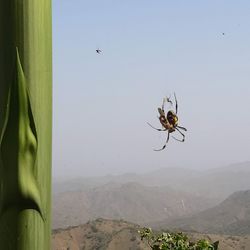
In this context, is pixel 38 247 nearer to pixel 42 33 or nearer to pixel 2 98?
pixel 2 98

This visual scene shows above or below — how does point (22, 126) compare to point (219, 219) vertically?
above

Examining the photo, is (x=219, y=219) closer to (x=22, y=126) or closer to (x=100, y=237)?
(x=100, y=237)

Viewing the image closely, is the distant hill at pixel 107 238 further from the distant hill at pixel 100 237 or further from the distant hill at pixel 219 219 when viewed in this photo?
the distant hill at pixel 219 219

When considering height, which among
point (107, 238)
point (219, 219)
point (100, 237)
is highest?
point (107, 238)

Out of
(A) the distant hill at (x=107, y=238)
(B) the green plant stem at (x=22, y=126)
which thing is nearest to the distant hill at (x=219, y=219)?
(A) the distant hill at (x=107, y=238)

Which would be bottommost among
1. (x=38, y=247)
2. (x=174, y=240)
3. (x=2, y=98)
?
(x=174, y=240)

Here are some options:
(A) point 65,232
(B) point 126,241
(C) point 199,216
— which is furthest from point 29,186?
(C) point 199,216

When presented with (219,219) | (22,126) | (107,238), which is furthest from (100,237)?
(219,219)

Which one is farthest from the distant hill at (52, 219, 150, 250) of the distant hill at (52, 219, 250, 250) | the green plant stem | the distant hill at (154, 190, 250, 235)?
the green plant stem
